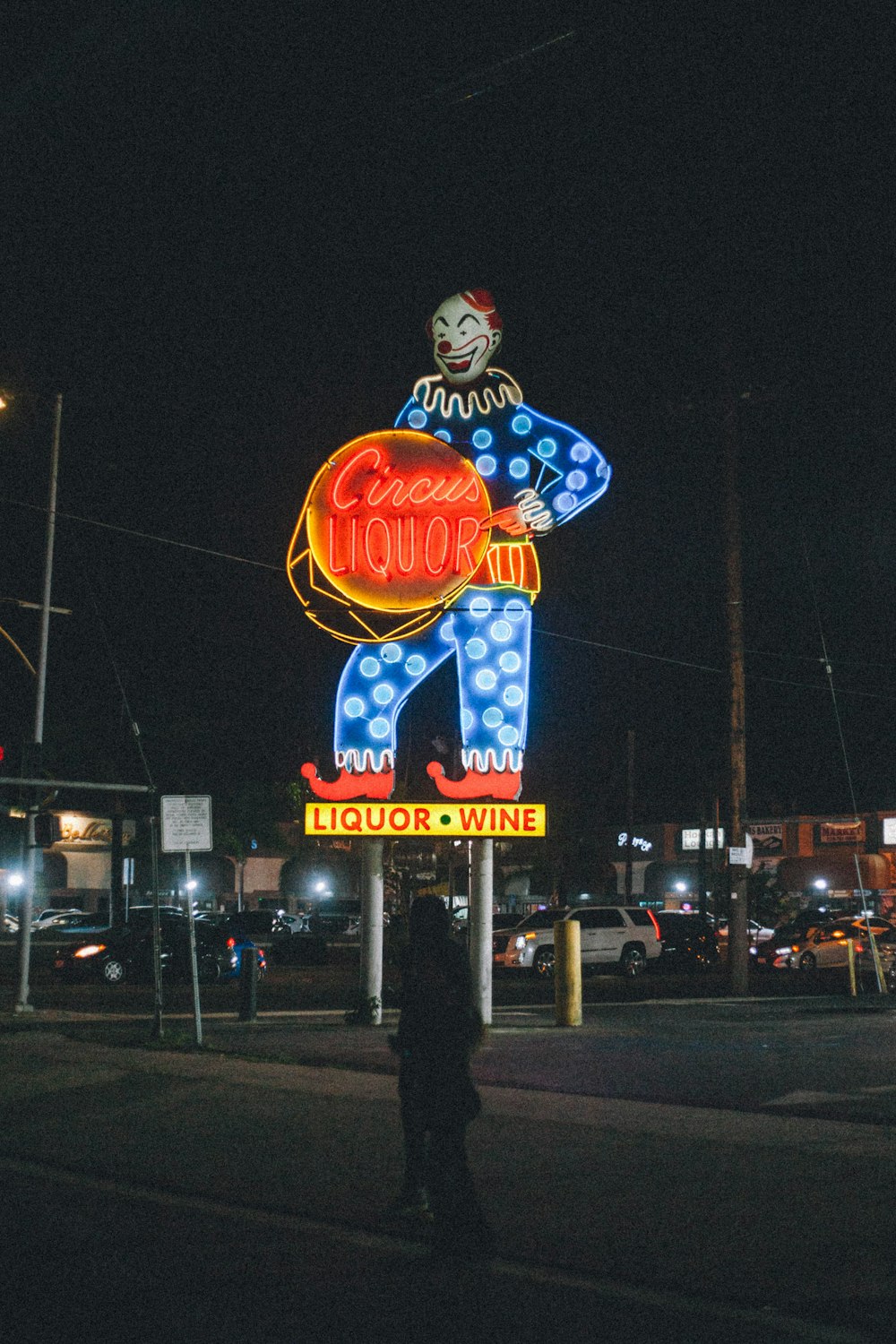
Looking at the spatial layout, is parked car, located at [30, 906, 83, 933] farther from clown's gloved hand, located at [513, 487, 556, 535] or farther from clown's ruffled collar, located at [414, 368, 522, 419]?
clown's gloved hand, located at [513, 487, 556, 535]

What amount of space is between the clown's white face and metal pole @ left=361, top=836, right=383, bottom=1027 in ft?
21.6

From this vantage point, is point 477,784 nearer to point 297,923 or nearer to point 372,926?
point 372,926

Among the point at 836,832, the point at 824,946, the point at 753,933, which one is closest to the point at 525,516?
the point at 824,946

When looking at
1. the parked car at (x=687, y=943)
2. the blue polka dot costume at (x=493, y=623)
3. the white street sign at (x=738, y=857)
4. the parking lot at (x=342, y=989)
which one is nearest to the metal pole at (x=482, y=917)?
the blue polka dot costume at (x=493, y=623)

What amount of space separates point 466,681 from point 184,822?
15.2 ft

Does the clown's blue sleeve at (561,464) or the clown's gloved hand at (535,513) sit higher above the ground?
the clown's blue sleeve at (561,464)

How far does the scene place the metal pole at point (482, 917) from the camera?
58.9ft

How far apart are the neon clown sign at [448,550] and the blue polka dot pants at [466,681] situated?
17mm

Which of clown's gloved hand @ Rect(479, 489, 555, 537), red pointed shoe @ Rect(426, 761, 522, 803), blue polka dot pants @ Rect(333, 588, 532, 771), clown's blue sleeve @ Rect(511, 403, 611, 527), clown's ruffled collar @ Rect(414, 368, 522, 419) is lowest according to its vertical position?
red pointed shoe @ Rect(426, 761, 522, 803)

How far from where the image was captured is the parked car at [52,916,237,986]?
29469mm

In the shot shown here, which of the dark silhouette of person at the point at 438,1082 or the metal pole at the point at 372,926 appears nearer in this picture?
the dark silhouette of person at the point at 438,1082

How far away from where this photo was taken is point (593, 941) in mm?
32625

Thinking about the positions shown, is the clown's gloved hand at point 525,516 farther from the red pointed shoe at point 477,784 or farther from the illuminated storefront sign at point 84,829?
the illuminated storefront sign at point 84,829

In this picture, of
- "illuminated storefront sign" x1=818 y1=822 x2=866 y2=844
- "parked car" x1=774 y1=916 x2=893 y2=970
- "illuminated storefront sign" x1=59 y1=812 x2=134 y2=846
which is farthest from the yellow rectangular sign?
"illuminated storefront sign" x1=818 y1=822 x2=866 y2=844
